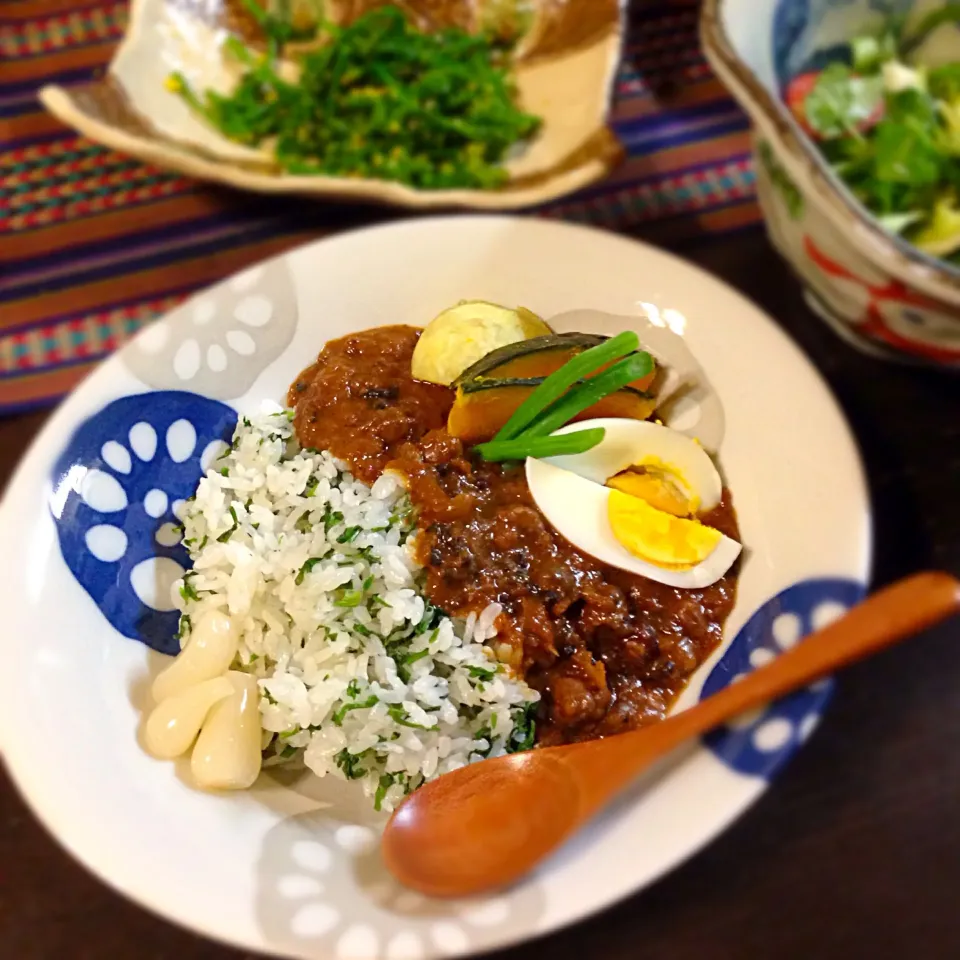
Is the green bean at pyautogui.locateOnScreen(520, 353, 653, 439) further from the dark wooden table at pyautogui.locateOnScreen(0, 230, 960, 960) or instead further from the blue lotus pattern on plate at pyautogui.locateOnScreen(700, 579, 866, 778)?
the dark wooden table at pyautogui.locateOnScreen(0, 230, 960, 960)

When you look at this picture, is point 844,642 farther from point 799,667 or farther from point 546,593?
point 546,593

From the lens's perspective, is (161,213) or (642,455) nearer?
(642,455)

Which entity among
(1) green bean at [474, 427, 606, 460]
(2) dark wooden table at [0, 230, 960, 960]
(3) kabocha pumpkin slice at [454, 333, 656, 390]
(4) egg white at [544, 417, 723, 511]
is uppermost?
(3) kabocha pumpkin slice at [454, 333, 656, 390]

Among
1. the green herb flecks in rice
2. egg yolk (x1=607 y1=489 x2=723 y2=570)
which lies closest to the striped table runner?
the green herb flecks in rice

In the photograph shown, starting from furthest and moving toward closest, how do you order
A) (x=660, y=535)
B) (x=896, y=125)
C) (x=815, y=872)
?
(x=896, y=125)
(x=660, y=535)
(x=815, y=872)

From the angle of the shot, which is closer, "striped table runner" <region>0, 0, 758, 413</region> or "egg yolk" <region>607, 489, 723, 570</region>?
A: "egg yolk" <region>607, 489, 723, 570</region>

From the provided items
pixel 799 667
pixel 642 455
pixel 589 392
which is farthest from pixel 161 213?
pixel 799 667

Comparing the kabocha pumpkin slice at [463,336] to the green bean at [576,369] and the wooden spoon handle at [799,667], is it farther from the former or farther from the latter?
the wooden spoon handle at [799,667]

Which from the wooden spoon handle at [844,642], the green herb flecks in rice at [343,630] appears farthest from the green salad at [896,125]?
the green herb flecks in rice at [343,630]
